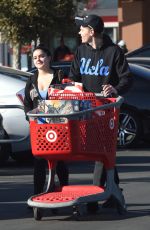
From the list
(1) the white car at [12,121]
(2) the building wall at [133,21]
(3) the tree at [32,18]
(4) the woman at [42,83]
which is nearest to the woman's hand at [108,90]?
(4) the woman at [42,83]

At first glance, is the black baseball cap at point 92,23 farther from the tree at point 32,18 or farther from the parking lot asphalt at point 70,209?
the tree at point 32,18

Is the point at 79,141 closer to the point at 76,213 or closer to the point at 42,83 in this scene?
the point at 76,213

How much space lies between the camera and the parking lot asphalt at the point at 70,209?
895cm

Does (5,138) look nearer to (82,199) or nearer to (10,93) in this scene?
(10,93)

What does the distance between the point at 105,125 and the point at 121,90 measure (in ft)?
1.87

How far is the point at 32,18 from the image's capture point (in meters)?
23.4

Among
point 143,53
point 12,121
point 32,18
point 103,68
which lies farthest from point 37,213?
point 143,53

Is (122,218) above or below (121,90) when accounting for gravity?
below

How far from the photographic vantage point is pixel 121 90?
9.40m

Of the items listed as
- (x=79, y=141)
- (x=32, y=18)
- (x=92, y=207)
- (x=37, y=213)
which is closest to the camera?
(x=79, y=141)

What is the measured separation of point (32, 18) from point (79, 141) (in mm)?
14869

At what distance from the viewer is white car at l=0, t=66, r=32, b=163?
13.1m

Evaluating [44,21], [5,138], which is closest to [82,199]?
[5,138]

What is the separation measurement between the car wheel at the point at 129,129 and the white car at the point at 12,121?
2.45 meters
